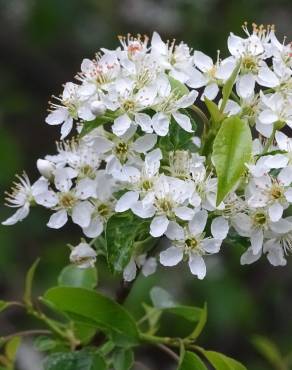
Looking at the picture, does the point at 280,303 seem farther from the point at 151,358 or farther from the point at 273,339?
the point at 151,358

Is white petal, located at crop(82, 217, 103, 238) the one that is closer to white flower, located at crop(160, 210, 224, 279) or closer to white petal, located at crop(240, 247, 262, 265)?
white flower, located at crop(160, 210, 224, 279)

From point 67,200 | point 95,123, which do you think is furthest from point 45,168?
point 95,123

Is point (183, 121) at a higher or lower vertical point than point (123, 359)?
higher

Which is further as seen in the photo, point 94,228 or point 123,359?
point 123,359

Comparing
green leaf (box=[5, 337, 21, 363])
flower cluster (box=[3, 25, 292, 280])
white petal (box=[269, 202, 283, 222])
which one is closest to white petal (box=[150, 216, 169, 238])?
flower cluster (box=[3, 25, 292, 280])

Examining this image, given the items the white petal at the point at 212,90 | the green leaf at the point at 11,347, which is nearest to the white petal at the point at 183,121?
the white petal at the point at 212,90

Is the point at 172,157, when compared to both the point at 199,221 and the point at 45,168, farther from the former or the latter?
the point at 45,168

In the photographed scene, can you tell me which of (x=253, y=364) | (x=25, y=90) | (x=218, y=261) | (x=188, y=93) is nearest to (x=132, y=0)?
(x=25, y=90)
